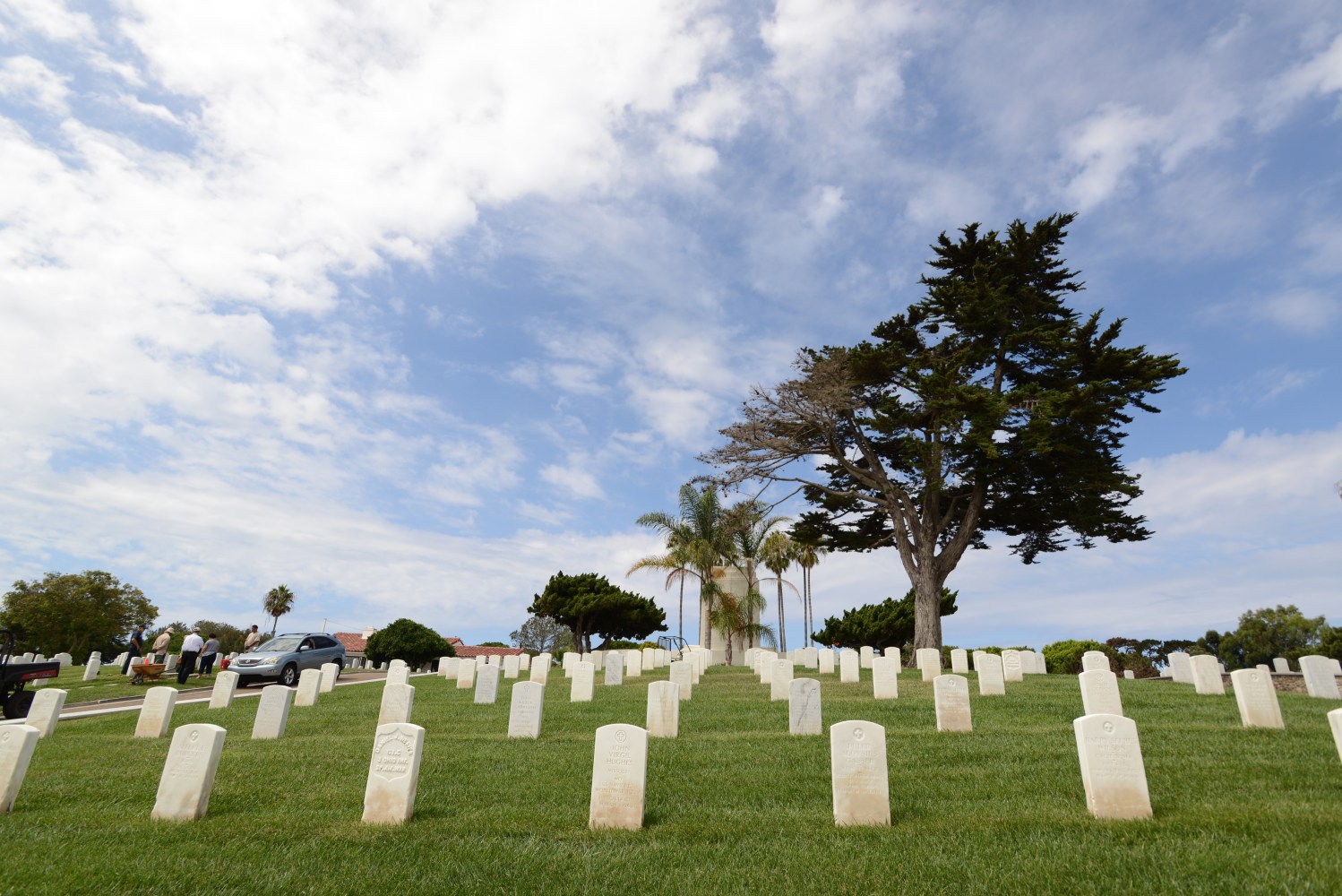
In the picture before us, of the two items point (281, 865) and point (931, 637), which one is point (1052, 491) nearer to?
point (931, 637)

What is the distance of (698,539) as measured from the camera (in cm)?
3641

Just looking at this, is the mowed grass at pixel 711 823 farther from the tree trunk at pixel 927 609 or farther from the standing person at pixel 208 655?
the tree trunk at pixel 927 609

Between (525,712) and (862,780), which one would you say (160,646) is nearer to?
(525,712)

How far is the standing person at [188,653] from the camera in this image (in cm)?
1872

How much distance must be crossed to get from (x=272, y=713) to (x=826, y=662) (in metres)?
15.7

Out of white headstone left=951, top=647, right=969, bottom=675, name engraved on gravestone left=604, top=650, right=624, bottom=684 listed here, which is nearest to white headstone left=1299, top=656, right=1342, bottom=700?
white headstone left=951, top=647, right=969, bottom=675

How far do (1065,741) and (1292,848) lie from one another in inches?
166

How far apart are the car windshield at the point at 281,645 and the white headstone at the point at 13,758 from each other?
14510 mm

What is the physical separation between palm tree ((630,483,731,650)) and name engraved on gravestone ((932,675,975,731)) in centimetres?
2568

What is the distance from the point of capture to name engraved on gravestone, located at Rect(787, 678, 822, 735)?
388 inches

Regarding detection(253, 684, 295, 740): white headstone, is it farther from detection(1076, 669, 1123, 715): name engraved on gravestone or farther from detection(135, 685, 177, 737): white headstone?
detection(1076, 669, 1123, 715): name engraved on gravestone

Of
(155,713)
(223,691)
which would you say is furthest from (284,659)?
(155,713)

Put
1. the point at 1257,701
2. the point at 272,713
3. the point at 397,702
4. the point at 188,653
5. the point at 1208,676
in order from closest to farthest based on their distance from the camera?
the point at 1257,701, the point at 272,713, the point at 397,702, the point at 1208,676, the point at 188,653

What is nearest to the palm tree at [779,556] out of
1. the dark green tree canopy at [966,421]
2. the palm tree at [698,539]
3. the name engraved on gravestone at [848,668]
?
the palm tree at [698,539]
